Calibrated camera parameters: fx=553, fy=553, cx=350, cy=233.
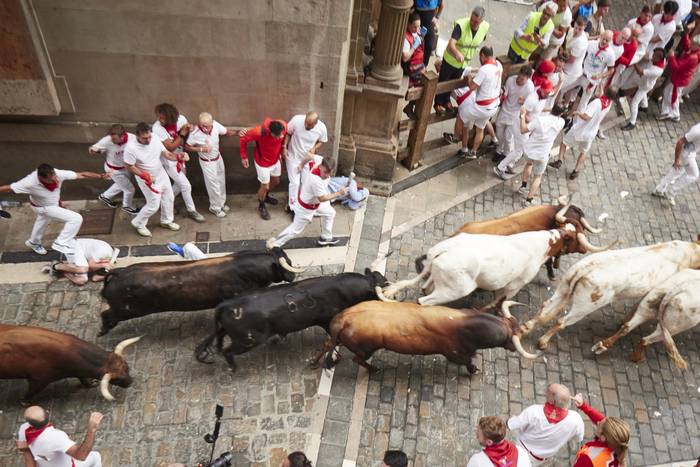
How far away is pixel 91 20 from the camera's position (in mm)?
7164

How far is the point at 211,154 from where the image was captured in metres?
8.27

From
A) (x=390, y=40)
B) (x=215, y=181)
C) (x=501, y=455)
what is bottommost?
(x=215, y=181)

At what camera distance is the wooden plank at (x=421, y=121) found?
9182 mm

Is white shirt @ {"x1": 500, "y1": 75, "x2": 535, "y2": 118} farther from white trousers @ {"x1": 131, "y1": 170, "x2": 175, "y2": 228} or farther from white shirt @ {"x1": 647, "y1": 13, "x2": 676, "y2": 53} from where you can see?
white trousers @ {"x1": 131, "y1": 170, "x2": 175, "y2": 228}

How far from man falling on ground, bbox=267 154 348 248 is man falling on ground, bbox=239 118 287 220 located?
51 cm

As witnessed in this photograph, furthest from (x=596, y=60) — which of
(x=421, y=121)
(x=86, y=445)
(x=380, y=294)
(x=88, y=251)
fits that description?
(x=86, y=445)

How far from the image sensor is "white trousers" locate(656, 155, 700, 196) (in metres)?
9.76

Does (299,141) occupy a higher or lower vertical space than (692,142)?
lower

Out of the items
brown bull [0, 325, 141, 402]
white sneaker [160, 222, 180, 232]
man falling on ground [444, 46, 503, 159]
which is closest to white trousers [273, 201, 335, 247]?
white sneaker [160, 222, 180, 232]

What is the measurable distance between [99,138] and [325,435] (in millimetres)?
5423

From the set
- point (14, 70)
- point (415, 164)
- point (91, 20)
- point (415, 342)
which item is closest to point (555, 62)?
point (415, 164)

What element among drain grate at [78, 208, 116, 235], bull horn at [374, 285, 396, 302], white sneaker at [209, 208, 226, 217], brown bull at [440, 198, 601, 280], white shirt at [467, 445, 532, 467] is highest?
brown bull at [440, 198, 601, 280]

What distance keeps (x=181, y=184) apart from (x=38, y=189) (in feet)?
6.39

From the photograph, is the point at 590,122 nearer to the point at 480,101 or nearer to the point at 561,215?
the point at 480,101
